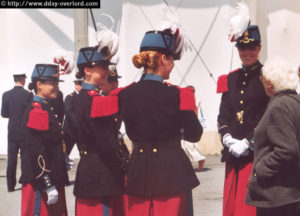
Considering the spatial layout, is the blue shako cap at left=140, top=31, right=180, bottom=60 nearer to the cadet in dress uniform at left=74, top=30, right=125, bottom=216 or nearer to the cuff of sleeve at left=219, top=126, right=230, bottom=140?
the cadet in dress uniform at left=74, top=30, right=125, bottom=216

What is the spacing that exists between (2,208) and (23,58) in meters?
5.71

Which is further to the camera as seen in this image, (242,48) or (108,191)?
(242,48)

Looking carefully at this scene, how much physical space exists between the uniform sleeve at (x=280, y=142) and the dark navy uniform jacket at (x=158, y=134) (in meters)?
0.53

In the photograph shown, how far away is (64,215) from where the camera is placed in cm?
523

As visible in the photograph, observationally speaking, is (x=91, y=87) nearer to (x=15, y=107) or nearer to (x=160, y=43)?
(x=160, y=43)

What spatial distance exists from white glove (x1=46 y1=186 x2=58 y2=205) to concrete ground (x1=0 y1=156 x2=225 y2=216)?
8.71 feet

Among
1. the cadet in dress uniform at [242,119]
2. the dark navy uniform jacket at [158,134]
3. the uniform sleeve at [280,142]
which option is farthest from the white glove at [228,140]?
the dark navy uniform jacket at [158,134]

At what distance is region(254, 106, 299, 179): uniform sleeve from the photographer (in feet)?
13.8

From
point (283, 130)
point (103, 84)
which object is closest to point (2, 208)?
point (103, 84)

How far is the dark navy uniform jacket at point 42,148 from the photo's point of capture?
4.96m

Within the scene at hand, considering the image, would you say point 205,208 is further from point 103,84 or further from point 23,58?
point 23,58

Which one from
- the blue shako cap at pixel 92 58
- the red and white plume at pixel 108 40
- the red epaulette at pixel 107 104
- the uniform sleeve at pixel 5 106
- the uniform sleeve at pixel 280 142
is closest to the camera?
the uniform sleeve at pixel 280 142

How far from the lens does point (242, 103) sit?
5.40 m

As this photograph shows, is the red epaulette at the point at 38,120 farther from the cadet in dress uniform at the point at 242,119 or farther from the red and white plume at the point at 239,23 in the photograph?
the red and white plume at the point at 239,23
